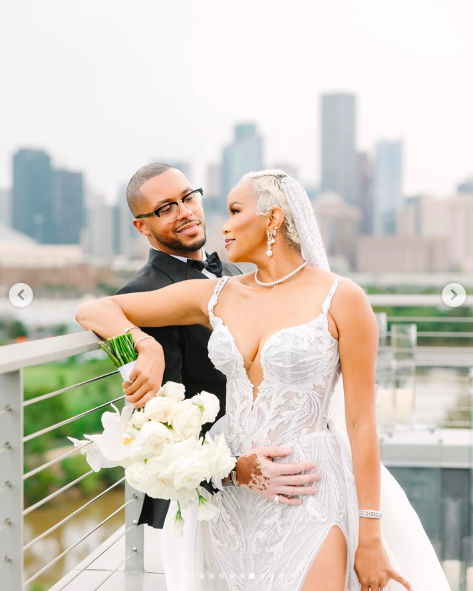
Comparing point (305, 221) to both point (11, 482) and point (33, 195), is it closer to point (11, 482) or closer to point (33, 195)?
point (11, 482)

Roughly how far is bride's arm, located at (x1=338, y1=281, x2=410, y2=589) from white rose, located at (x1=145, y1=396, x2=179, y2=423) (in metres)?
0.49

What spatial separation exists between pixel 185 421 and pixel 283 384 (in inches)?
13.1

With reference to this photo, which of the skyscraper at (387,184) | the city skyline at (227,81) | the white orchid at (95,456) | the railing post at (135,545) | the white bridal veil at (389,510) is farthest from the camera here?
the skyscraper at (387,184)

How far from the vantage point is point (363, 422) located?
207 centimetres

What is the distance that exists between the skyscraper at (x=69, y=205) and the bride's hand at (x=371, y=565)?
41193 mm

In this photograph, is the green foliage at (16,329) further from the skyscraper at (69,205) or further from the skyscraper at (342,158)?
the skyscraper at (342,158)

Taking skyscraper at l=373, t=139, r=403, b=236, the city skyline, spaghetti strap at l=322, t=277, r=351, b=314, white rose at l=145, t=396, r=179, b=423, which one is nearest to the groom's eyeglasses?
spaghetti strap at l=322, t=277, r=351, b=314

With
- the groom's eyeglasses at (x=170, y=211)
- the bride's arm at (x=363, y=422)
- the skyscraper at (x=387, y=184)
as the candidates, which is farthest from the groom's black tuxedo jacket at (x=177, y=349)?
the skyscraper at (x=387, y=184)

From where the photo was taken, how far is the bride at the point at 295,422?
208 centimetres

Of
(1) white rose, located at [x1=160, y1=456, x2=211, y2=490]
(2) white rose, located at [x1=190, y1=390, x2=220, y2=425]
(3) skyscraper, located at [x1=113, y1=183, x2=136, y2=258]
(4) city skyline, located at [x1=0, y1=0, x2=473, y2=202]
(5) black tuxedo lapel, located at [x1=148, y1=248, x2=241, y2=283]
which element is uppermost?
(4) city skyline, located at [x1=0, y1=0, x2=473, y2=202]

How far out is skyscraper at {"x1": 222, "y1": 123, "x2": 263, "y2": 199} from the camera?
143 feet

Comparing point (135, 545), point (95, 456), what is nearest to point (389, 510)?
point (95, 456)

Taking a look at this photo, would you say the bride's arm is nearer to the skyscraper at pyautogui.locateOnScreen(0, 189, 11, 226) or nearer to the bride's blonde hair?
the bride's blonde hair

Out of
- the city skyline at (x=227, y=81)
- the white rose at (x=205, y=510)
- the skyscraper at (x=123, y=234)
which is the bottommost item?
the white rose at (x=205, y=510)
